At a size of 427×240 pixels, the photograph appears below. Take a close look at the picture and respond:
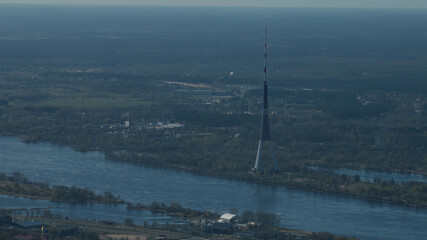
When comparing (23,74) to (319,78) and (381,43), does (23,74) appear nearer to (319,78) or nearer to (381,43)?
(319,78)

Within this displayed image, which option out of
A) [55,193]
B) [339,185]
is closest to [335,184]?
[339,185]

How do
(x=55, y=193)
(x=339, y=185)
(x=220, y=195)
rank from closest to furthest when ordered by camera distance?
(x=55, y=193), (x=220, y=195), (x=339, y=185)

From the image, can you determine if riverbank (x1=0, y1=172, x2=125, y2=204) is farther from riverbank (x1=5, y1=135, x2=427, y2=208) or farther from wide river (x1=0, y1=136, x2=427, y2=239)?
riverbank (x1=5, y1=135, x2=427, y2=208)

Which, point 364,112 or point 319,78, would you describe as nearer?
point 364,112

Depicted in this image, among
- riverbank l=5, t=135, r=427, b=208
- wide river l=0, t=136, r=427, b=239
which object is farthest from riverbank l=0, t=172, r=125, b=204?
riverbank l=5, t=135, r=427, b=208

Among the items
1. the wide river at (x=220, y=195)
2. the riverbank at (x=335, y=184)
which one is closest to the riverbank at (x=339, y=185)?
the riverbank at (x=335, y=184)

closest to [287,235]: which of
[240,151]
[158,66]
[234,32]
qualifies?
[240,151]

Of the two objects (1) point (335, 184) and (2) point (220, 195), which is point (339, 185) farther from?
(2) point (220, 195)

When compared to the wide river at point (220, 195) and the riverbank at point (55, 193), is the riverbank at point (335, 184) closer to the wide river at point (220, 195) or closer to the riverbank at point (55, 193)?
the wide river at point (220, 195)
